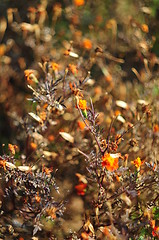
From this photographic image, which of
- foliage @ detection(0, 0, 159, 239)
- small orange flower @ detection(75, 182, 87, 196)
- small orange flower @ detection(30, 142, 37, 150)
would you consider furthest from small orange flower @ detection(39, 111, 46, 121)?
small orange flower @ detection(75, 182, 87, 196)

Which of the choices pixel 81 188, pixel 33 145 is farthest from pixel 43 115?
pixel 81 188

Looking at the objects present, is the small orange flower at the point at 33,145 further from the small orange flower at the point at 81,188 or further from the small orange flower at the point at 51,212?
the small orange flower at the point at 51,212

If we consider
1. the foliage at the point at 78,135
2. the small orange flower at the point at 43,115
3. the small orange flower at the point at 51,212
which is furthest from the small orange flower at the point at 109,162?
the small orange flower at the point at 43,115

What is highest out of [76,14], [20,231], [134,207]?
[76,14]

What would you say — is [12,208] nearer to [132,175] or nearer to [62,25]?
[132,175]

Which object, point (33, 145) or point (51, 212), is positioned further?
point (33, 145)

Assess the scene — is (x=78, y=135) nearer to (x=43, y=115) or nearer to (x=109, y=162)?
(x=43, y=115)

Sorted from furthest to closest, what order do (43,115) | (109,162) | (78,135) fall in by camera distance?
(78,135) < (43,115) < (109,162)

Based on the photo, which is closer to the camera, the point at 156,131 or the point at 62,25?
the point at 156,131

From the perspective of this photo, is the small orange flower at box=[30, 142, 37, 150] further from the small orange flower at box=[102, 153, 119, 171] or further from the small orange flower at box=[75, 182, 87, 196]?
the small orange flower at box=[102, 153, 119, 171]

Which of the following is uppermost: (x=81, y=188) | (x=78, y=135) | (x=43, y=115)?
(x=43, y=115)

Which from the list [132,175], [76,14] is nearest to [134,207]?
[132,175]
